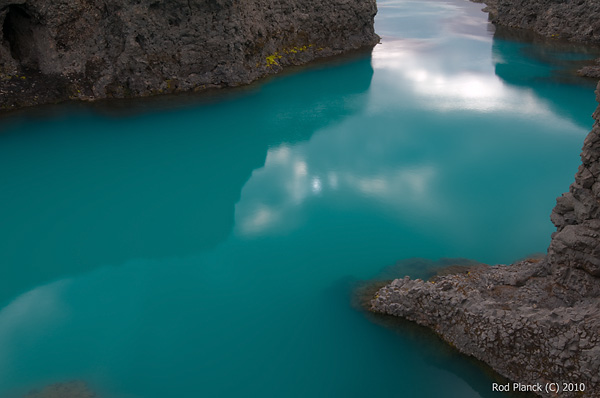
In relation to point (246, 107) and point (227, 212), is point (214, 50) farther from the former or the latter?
point (227, 212)

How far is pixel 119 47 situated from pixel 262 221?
15.0 m

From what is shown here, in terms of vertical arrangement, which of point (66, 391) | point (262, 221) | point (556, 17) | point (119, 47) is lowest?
point (66, 391)

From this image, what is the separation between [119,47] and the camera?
24.5 m

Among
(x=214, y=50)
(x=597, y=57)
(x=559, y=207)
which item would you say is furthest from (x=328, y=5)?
(x=559, y=207)

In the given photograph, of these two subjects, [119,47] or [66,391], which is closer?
[66,391]

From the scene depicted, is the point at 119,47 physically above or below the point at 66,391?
above

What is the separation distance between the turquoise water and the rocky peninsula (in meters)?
0.63

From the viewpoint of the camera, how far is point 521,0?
41.2m

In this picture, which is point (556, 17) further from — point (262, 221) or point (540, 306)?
point (540, 306)

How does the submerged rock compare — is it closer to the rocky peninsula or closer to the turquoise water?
the turquoise water

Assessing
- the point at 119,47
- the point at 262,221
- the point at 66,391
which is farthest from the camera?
the point at 119,47

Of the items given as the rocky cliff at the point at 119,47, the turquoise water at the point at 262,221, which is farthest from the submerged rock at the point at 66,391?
the rocky cliff at the point at 119,47

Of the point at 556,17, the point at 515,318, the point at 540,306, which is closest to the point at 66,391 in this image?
the point at 515,318

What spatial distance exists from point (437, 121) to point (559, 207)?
43.4 ft
